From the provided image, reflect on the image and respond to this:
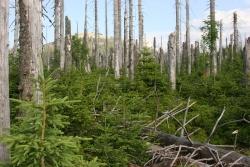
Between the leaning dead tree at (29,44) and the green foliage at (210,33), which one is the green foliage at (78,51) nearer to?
the green foliage at (210,33)

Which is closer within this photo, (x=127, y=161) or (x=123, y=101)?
(x=127, y=161)

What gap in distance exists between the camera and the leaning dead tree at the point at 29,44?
7.22 meters

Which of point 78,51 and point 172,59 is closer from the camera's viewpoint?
point 172,59

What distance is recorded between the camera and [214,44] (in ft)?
75.8

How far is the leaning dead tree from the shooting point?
7.22 metres

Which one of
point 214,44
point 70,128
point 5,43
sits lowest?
point 70,128

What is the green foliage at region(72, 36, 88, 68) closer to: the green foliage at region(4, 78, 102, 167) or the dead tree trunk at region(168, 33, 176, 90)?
the dead tree trunk at region(168, 33, 176, 90)

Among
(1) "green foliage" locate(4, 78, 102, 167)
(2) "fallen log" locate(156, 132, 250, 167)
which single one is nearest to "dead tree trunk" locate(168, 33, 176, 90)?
(2) "fallen log" locate(156, 132, 250, 167)

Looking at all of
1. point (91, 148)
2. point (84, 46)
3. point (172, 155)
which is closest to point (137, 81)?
point (172, 155)

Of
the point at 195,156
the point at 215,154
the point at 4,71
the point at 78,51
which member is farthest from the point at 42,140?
the point at 78,51

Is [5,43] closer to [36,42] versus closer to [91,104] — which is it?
[36,42]

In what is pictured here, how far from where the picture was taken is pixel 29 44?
7297mm

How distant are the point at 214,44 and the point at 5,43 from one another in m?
18.5

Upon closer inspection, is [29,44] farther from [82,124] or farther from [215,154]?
[215,154]
